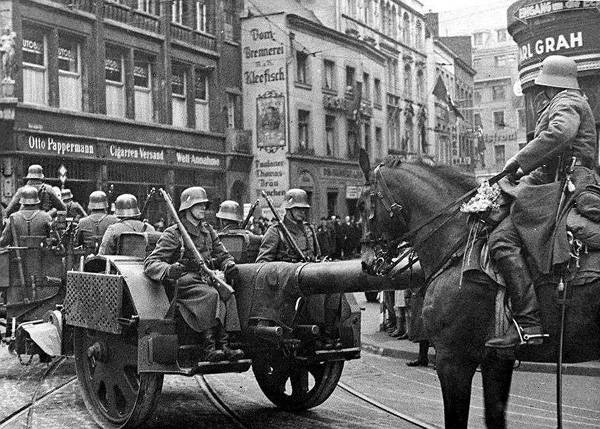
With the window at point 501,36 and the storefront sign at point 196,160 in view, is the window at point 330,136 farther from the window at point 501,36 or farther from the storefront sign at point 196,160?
the window at point 501,36

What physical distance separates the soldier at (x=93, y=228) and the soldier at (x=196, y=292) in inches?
165

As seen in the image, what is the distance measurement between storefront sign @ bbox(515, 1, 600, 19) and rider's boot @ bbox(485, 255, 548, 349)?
426 inches

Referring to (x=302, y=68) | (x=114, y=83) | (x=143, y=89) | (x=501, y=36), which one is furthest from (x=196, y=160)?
(x=501, y=36)

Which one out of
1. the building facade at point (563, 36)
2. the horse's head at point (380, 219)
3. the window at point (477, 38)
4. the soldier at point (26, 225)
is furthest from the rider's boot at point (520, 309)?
the window at point (477, 38)

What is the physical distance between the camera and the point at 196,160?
3322 centimetres

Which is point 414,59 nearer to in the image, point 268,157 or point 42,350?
point 268,157

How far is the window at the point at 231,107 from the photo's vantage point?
3647 centimetres

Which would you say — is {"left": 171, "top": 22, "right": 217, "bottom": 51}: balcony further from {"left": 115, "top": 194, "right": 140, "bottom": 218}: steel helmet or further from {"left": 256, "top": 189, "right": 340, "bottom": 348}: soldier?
{"left": 256, "top": 189, "right": 340, "bottom": 348}: soldier

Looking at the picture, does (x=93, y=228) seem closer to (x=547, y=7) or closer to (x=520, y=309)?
(x=520, y=309)

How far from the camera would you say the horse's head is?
6617 mm

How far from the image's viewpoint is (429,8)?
222 feet

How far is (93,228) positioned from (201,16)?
23923 millimetres

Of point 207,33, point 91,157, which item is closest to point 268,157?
point 207,33

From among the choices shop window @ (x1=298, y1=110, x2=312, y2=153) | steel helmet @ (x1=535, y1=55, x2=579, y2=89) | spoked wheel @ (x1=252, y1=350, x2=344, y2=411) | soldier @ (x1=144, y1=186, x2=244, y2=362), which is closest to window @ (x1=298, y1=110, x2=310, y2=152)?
shop window @ (x1=298, y1=110, x2=312, y2=153)
